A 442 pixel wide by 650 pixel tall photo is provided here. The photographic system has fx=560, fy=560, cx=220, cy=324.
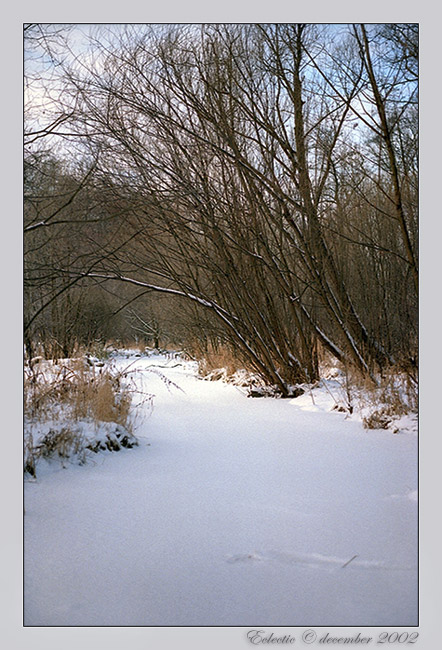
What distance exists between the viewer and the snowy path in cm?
188

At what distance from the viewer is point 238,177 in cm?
557

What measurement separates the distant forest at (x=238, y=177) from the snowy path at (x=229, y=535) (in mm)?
1057

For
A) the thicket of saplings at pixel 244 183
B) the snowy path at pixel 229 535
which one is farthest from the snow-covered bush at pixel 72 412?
the thicket of saplings at pixel 244 183

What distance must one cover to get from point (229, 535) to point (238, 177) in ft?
13.1

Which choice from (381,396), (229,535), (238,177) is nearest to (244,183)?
(238,177)

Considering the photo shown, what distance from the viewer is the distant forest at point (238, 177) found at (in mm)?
3686

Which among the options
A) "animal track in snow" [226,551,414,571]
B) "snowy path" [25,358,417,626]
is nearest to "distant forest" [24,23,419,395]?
"snowy path" [25,358,417,626]

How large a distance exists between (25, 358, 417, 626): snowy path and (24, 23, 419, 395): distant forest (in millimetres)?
1057

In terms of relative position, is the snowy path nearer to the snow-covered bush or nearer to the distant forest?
→ the snow-covered bush

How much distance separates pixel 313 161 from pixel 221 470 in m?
3.55

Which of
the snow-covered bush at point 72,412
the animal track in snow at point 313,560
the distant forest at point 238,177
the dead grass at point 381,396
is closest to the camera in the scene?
the animal track in snow at point 313,560

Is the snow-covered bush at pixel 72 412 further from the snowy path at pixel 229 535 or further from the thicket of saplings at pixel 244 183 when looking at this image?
the thicket of saplings at pixel 244 183

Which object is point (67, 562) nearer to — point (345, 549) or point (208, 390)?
point (345, 549)
